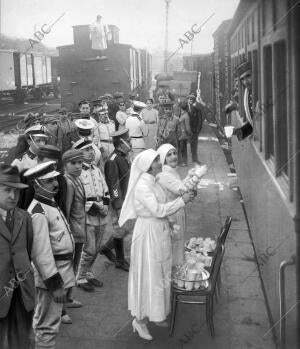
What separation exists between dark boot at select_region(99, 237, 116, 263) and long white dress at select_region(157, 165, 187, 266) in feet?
3.07

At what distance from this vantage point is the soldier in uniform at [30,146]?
23.1 feet

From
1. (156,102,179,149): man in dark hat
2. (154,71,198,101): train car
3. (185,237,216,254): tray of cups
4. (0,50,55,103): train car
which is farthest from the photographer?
(0,50,55,103): train car

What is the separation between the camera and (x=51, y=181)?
4.76 meters

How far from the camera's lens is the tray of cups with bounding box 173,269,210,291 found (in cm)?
536

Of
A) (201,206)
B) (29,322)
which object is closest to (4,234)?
(29,322)

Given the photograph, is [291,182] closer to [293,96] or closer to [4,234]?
[293,96]

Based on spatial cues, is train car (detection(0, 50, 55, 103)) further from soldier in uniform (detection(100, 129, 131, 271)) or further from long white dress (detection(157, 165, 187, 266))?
long white dress (detection(157, 165, 187, 266))

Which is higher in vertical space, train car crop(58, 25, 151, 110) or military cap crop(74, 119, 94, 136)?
train car crop(58, 25, 151, 110)

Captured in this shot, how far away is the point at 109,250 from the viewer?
24.5 feet

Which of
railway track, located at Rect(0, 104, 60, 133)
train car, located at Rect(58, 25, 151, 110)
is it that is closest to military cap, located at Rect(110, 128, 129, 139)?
train car, located at Rect(58, 25, 151, 110)

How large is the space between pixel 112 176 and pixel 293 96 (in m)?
3.55

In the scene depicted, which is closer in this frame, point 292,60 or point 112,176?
point 292,60

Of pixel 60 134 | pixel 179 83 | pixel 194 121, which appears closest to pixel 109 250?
pixel 60 134

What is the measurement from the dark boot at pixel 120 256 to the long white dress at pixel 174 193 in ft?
2.68
